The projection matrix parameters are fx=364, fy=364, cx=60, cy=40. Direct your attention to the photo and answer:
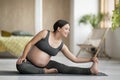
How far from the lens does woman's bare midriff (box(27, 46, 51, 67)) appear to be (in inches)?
194

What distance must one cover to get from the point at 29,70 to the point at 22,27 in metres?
9.60

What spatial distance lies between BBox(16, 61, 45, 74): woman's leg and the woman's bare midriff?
0.25 feet

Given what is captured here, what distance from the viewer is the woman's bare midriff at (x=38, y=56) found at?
4.92m

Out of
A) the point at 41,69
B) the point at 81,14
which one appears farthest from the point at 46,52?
the point at 81,14

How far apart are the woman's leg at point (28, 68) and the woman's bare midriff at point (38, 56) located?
0.25 feet

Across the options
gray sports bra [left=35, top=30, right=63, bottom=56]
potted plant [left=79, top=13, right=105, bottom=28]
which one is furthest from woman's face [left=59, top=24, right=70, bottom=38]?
potted plant [left=79, top=13, right=105, bottom=28]

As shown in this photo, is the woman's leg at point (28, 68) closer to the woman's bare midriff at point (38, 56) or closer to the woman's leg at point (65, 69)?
the woman's bare midriff at point (38, 56)

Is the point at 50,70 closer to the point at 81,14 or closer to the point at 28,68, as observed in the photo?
the point at 28,68

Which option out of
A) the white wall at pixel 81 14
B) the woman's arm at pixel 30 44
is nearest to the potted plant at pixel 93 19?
the white wall at pixel 81 14

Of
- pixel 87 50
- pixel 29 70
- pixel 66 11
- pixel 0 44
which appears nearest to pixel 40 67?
pixel 29 70

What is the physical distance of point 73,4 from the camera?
12.6 metres

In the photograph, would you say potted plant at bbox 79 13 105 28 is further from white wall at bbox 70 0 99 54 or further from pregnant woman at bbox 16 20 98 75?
pregnant woman at bbox 16 20 98 75

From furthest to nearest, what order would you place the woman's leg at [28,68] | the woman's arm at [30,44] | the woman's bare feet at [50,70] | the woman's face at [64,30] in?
the woman's bare feet at [50,70]
the woman's leg at [28,68]
the woman's face at [64,30]
the woman's arm at [30,44]

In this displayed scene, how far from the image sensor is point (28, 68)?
16.2 ft
